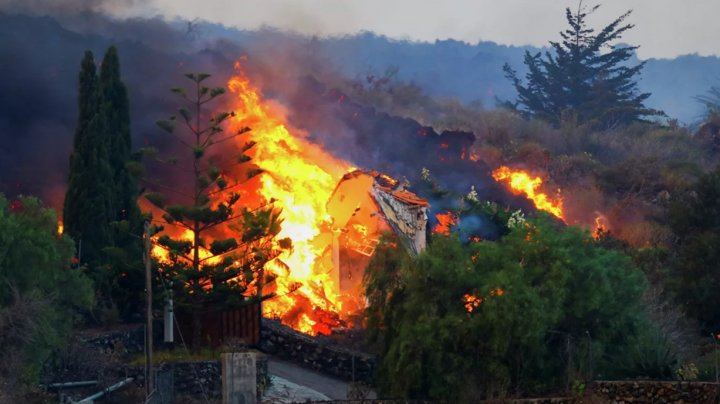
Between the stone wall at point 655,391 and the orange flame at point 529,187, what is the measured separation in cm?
2575

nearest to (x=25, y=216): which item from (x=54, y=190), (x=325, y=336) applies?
(x=325, y=336)

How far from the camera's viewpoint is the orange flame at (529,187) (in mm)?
51844

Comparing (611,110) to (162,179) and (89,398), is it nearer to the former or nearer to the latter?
(162,179)

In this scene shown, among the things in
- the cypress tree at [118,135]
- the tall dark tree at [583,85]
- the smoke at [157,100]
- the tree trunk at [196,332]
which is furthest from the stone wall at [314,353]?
the tall dark tree at [583,85]

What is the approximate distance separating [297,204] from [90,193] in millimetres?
8425

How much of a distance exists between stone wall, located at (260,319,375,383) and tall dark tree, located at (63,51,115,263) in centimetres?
557

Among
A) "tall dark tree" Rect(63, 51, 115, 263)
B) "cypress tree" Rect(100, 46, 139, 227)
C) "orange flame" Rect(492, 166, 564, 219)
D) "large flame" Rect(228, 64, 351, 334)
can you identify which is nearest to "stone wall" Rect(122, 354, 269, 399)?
"large flame" Rect(228, 64, 351, 334)

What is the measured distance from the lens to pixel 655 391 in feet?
81.8

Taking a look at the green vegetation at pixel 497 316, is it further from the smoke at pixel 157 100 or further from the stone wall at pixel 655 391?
the smoke at pixel 157 100

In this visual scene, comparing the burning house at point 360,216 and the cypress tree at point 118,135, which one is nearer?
the cypress tree at point 118,135

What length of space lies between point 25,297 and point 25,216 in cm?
411

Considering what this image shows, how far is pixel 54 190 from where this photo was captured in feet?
141

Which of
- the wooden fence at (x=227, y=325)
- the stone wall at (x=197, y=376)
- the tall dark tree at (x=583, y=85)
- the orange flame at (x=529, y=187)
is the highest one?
the tall dark tree at (x=583, y=85)

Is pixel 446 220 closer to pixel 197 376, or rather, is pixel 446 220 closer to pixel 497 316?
pixel 197 376
